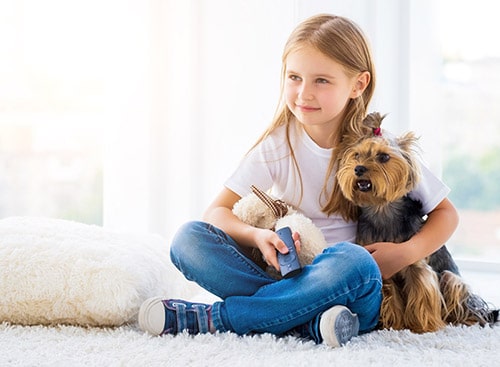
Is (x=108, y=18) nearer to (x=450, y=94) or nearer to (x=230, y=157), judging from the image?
(x=230, y=157)

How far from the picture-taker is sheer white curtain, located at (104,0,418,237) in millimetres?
2697

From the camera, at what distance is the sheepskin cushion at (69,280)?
1597mm

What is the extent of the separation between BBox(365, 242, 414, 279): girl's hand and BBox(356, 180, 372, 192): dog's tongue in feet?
0.44

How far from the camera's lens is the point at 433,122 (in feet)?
8.30

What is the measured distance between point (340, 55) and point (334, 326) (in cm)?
61

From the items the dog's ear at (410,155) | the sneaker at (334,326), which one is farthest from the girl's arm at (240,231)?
the dog's ear at (410,155)

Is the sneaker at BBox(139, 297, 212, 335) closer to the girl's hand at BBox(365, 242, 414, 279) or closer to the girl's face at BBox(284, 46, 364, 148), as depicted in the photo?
the girl's hand at BBox(365, 242, 414, 279)

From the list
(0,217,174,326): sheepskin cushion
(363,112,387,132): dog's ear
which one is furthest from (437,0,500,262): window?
(0,217,174,326): sheepskin cushion

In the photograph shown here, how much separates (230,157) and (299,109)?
3.41ft

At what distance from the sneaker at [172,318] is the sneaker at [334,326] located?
0.21 metres

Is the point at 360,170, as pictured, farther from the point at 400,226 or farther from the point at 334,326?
the point at 334,326

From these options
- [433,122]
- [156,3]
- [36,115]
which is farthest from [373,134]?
[36,115]

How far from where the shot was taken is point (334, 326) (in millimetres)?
1411

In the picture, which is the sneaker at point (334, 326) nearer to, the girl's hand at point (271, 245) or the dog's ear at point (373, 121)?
the girl's hand at point (271, 245)
